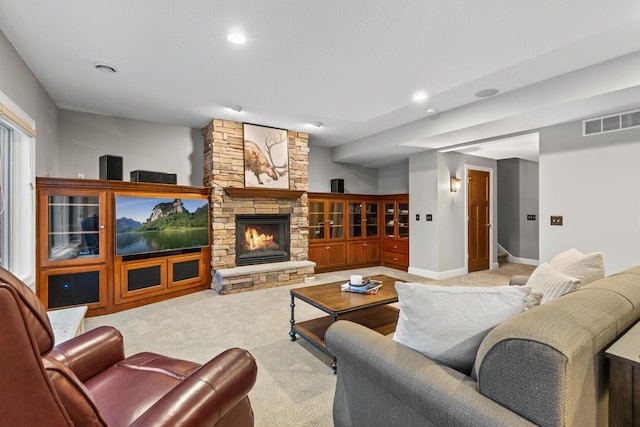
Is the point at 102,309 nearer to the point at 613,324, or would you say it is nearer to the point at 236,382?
the point at 236,382

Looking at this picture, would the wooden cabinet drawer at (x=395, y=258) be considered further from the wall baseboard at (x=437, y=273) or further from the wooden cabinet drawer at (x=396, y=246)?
the wall baseboard at (x=437, y=273)

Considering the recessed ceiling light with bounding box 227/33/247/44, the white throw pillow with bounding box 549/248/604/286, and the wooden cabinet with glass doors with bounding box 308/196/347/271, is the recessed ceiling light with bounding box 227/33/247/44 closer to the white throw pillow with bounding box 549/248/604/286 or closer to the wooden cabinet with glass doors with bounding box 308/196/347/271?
the white throw pillow with bounding box 549/248/604/286

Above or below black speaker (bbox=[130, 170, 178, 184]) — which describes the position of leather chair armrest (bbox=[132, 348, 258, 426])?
below

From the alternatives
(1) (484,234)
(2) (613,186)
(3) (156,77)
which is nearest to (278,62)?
(3) (156,77)

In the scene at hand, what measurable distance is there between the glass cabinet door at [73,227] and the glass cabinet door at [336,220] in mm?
3762

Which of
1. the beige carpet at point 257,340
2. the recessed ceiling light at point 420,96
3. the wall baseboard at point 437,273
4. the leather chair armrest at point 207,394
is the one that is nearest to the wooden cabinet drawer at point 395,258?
the wall baseboard at point 437,273

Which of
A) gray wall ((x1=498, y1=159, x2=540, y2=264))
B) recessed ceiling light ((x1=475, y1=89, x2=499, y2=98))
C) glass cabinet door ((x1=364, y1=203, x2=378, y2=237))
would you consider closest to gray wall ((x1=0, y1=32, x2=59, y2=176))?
recessed ceiling light ((x1=475, y1=89, x2=499, y2=98))

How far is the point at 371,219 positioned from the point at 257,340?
434 cm

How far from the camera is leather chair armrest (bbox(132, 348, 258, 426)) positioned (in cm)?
92

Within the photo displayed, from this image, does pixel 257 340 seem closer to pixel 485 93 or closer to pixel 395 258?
pixel 485 93

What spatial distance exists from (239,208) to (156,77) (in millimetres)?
2159

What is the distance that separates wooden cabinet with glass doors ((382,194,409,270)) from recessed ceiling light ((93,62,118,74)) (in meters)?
5.02

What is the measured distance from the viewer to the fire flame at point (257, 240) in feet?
16.5

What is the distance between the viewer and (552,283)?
1588 millimetres
